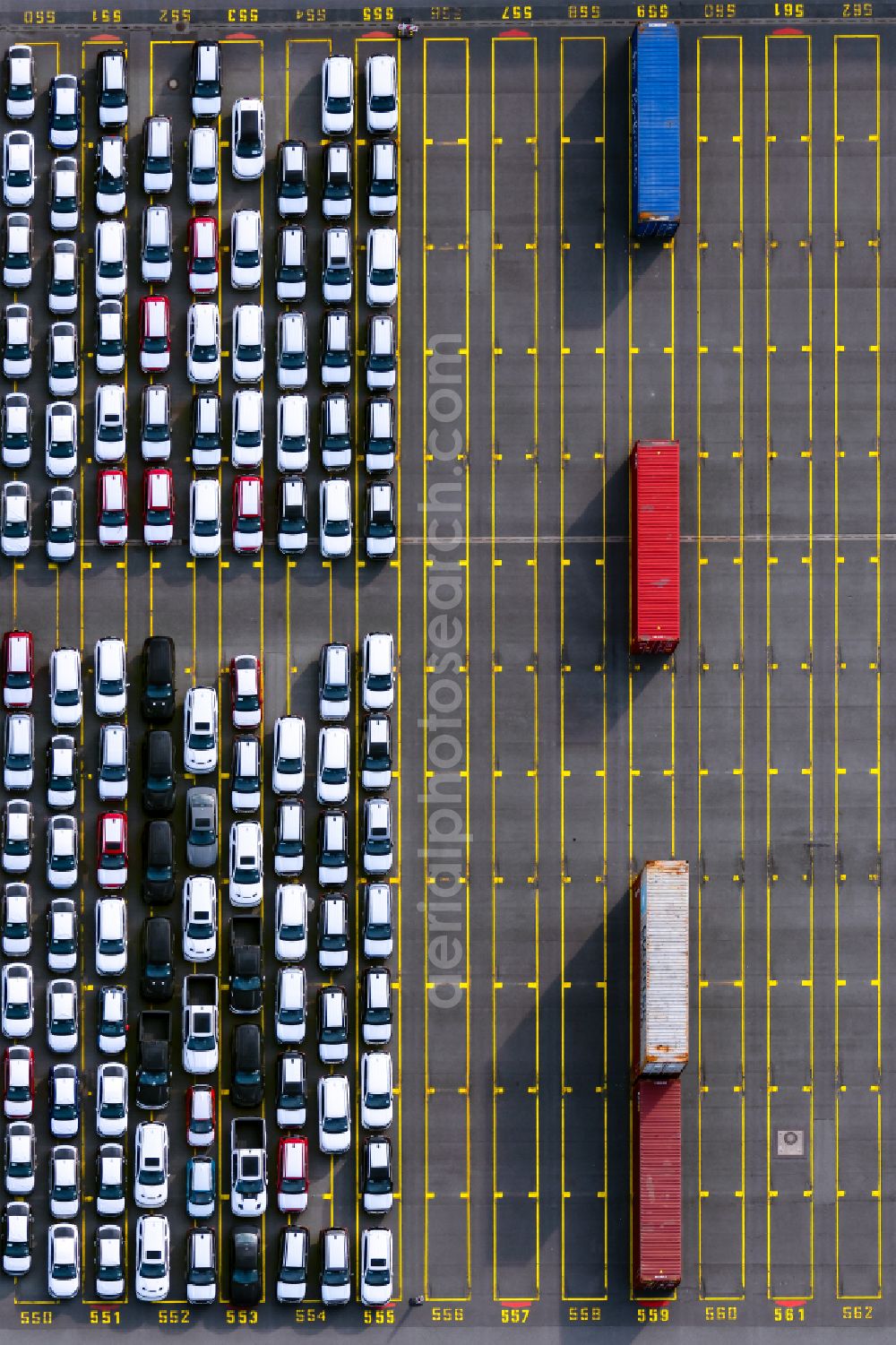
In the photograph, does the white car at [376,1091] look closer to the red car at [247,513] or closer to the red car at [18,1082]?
the red car at [18,1082]

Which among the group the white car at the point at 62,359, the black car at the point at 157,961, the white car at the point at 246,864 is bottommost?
the black car at the point at 157,961

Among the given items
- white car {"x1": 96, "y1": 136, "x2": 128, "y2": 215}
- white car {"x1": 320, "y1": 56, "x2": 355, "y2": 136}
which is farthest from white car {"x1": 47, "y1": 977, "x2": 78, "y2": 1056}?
white car {"x1": 320, "y1": 56, "x2": 355, "y2": 136}

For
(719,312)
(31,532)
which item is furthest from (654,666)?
(31,532)

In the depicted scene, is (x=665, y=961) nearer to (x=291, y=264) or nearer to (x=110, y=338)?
(x=291, y=264)

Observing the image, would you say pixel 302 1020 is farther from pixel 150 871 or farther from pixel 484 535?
pixel 484 535

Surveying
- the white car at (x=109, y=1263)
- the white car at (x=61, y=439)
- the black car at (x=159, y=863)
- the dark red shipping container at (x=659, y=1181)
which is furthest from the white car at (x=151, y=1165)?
the white car at (x=61, y=439)

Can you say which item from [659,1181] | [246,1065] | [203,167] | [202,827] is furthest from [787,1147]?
[203,167]

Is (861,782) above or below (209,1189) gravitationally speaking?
above

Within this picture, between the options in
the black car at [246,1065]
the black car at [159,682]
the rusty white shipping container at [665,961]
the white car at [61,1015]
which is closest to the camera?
the rusty white shipping container at [665,961]
